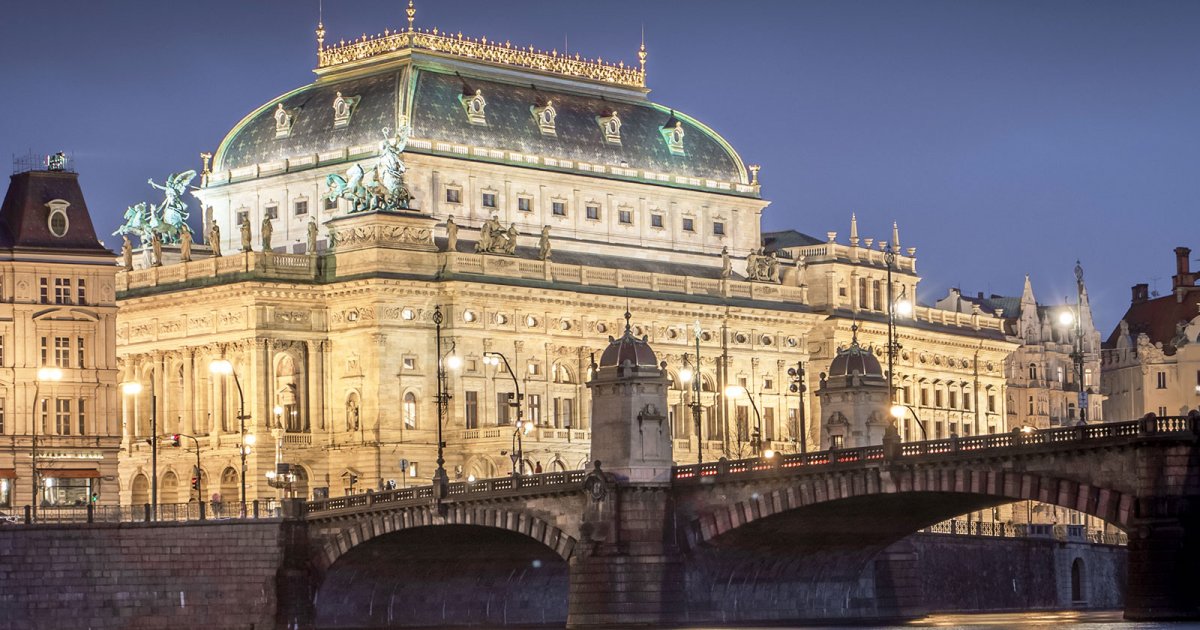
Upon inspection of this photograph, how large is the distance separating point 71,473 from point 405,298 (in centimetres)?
2968

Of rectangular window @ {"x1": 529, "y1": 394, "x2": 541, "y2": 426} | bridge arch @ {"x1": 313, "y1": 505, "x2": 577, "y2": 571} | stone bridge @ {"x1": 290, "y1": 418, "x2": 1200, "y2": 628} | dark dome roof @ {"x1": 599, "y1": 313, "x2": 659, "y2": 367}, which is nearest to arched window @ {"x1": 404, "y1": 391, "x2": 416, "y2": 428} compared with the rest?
rectangular window @ {"x1": 529, "y1": 394, "x2": 541, "y2": 426}

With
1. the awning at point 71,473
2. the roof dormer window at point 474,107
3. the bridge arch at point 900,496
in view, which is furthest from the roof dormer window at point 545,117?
the bridge arch at point 900,496

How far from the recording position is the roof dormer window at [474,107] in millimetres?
191625

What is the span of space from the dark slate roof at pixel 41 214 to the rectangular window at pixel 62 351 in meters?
4.48

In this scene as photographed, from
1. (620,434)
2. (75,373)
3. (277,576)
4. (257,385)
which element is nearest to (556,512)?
(620,434)

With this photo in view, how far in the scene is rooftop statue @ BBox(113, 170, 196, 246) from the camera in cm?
19188

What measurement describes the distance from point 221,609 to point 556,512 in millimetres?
17265

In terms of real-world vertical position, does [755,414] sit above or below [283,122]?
below

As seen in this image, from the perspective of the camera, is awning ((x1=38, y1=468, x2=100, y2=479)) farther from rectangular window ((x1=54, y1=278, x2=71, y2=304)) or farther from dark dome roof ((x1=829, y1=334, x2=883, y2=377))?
dark dome roof ((x1=829, y1=334, x2=883, y2=377))

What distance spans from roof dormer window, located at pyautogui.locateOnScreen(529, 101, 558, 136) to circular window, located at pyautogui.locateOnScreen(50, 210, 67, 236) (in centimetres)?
4637

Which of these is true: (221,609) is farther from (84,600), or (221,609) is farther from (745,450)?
(745,450)

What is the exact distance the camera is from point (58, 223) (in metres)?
156

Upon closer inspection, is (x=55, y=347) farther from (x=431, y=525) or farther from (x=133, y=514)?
(x=431, y=525)

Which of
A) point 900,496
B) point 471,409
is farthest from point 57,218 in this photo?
point 900,496
